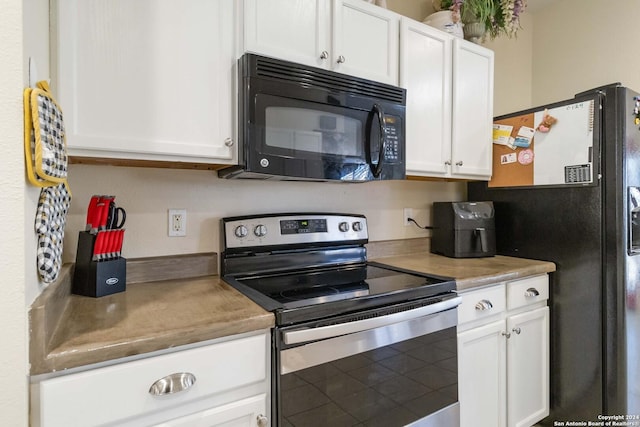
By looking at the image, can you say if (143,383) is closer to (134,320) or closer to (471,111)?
(134,320)

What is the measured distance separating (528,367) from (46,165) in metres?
2.13

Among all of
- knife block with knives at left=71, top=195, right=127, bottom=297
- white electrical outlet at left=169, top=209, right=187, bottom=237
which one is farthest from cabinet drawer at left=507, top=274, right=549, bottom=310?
knife block with knives at left=71, top=195, right=127, bottom=297

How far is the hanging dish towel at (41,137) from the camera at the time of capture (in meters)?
0.71

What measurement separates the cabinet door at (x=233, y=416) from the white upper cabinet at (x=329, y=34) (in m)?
1.21

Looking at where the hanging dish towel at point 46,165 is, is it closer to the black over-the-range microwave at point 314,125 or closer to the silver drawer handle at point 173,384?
the silver drawer handle at point 173,384

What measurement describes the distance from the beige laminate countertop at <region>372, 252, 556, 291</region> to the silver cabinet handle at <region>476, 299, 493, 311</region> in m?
0.08

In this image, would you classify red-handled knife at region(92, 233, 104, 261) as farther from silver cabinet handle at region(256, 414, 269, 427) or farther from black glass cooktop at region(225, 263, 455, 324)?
silver cabinet handle at region(256, 414, 269, 427)

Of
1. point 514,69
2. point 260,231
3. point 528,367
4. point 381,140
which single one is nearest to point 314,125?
point 381,140

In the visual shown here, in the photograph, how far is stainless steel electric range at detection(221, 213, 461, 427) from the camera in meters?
1.05

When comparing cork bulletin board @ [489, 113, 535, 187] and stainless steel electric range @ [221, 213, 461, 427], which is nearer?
stainless steel electric range @ [221, 213, 461, 427]

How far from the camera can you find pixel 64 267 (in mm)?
1193

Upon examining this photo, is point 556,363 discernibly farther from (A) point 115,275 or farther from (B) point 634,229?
(A) point 115,275

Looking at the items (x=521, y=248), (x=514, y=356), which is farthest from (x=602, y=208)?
(x=514, y=356)

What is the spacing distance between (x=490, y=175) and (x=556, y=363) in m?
1.09
